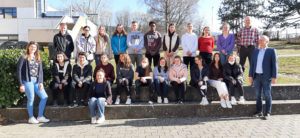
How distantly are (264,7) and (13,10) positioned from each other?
38605 millimetres

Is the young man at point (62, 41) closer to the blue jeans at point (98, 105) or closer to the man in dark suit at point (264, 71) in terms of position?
the blue jeans at point (98, 105)

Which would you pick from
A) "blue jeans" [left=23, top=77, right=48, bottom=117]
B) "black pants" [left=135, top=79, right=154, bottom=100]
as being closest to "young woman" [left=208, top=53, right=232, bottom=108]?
"black pants" [left=135, top=79, right=154, bottom=100]

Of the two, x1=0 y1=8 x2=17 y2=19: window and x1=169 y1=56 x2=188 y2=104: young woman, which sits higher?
x1=0 y1=8 x2=17 y2=19: window

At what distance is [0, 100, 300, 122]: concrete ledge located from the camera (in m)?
5.84

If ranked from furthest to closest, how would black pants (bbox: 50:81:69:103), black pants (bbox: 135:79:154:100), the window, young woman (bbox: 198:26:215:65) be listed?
1. the window
2. young woman (bbox: 198:26:215:65)
3. black pants (bbox: 135:79:154:100)
4. black pants (bbox: 50:81:69:103)

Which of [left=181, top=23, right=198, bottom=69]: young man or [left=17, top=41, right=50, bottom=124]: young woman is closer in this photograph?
[left=17, top=41, right=50, bottom=124]: young woman

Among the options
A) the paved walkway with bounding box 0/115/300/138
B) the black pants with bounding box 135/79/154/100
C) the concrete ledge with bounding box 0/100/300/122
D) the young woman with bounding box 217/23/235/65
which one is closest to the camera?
the paved walkway with bounding box 0/115/300/138

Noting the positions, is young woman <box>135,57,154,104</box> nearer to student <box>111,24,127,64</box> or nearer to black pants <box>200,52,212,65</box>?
student <box>111,24,127,64</box>

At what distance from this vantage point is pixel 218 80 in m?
6.35

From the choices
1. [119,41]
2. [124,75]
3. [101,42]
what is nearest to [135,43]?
[119,41]

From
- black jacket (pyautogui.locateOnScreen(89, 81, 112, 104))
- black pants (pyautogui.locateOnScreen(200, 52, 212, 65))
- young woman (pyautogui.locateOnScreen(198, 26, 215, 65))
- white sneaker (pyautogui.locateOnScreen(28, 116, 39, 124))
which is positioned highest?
young woman (pyautogui.locateOnScreen(198, 26, 215, 65))

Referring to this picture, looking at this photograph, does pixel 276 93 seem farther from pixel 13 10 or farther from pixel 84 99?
pixel 13 10

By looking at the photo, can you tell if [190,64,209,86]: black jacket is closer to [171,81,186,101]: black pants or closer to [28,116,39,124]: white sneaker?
[171,81,186,101]: black pants

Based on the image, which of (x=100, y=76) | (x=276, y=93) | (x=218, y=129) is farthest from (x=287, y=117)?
(x=100, y=76)
